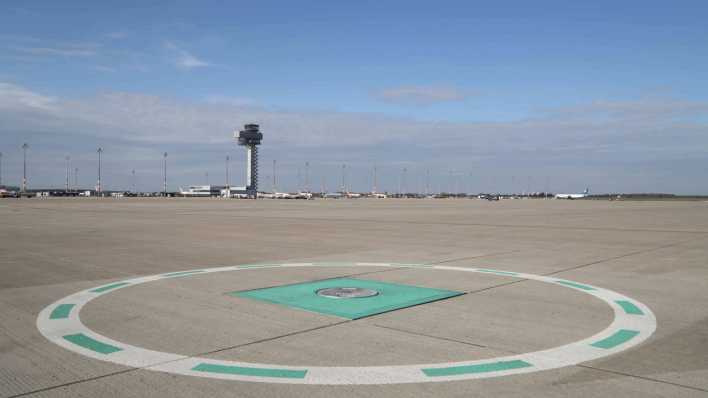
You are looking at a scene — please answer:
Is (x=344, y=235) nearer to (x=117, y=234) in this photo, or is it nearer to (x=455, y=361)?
(x=117, y=234)

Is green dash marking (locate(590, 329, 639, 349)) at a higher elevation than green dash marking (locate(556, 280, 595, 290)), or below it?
below

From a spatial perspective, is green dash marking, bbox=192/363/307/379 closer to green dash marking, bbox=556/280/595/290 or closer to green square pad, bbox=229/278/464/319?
green square pad, bbox=229/278/464/319

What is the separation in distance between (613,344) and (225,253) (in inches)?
438

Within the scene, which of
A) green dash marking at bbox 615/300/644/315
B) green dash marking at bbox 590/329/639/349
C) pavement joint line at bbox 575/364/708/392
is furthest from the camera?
green dash marking at bbox 615/300/644/315

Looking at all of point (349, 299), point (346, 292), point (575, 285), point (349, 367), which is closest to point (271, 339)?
point (349, 367)

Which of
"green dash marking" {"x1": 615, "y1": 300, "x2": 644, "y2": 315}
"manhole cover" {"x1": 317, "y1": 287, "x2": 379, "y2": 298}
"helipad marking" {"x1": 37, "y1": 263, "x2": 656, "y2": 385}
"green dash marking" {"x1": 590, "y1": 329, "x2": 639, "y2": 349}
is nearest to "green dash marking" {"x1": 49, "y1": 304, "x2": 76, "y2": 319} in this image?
"helipad marking" {"x1": 37, "y1": 263, "x2": 656, "y2": 385}

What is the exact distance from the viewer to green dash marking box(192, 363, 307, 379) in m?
5.43

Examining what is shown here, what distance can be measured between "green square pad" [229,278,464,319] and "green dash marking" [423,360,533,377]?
236 cm

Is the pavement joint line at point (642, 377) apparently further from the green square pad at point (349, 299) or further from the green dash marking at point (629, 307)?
the green square pad at point (349, 299)

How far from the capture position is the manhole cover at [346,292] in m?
9.40

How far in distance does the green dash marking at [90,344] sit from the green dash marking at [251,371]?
49.0 inches

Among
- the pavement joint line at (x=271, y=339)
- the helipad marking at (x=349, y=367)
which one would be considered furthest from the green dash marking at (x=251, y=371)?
the pavement joint line at (x=271, y=339)

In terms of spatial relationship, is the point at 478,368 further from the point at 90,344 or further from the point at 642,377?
the point at 90,344

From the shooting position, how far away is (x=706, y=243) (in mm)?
19828
